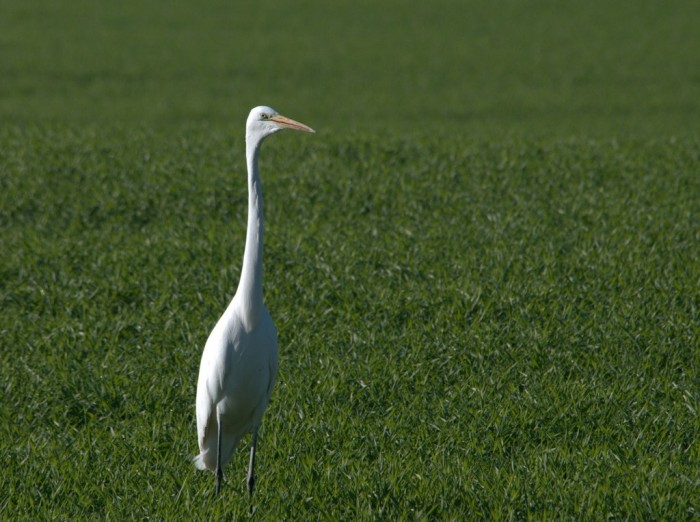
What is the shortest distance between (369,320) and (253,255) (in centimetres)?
302

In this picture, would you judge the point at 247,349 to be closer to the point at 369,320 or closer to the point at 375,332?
the point at 375,332

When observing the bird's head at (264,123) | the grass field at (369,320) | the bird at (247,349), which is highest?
the bird's head at (264,123)

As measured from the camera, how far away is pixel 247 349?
16.0 ft

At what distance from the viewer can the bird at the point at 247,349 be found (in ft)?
15.5

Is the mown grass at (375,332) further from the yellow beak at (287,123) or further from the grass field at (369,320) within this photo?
the yellow beak at (287,123)

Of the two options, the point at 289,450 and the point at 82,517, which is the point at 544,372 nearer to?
the point at 289,450

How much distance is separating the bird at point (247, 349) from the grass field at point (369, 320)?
14.3 inches

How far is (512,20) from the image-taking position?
110ft

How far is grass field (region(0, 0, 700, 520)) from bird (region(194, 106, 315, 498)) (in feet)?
1.19

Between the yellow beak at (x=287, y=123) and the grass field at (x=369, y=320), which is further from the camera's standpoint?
the grass field at (x=369, y=320)

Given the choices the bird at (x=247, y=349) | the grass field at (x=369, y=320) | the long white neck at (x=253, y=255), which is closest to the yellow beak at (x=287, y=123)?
the bird at (x=247, y=349)

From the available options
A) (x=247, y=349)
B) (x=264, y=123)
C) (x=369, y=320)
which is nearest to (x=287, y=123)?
(x=264, y=123)

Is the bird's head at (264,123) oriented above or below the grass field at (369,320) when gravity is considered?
above

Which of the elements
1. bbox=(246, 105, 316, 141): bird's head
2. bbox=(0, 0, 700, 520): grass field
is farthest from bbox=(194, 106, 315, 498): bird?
bbox=(0, 0, 700, 520): grass field
